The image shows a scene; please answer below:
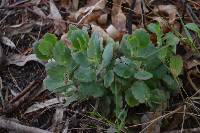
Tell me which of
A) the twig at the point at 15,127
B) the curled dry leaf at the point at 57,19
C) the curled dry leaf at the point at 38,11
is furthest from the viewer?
the curled dry leaf at the point at 38,11

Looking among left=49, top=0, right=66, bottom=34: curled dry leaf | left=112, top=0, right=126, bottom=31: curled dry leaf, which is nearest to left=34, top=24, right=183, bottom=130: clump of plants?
left=112, top=0, right=126, bottom=31: curled dry leaf

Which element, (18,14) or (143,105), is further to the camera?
(18,14)

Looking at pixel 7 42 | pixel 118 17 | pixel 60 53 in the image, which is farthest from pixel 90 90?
pixel 7 42

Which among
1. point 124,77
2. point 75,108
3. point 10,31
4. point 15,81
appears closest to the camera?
point 124,77

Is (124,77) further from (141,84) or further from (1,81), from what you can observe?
(1,81)

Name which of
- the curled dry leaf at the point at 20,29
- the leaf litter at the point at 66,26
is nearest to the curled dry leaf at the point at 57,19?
the leaf litter at the point at 66,26

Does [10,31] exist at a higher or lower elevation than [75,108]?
higher

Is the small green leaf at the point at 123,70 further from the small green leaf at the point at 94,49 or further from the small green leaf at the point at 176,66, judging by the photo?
the small green leaf at the point at 176,66

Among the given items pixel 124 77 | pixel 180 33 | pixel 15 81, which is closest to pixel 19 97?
pixel 15 81
